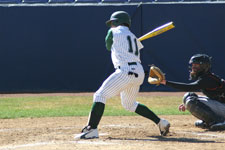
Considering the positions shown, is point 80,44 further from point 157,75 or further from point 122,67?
point 122,67

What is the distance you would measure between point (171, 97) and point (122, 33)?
664 cm

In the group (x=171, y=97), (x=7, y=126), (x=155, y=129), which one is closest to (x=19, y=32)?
(x=171, y=97)

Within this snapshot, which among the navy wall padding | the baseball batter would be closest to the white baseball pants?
the baseball batter

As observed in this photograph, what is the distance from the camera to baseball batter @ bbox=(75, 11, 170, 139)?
5.72 metres

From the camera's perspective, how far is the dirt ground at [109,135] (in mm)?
5301

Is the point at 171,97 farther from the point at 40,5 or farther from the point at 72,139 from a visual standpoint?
the point at 72,139

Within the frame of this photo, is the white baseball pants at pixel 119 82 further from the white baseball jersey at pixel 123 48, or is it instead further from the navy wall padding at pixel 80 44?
the navy wall padding at pixel 80 44

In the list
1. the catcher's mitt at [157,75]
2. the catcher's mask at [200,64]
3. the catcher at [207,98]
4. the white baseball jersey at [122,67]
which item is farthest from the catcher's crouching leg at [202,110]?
the white baseball jersey at [122,67]

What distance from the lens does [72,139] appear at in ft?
18.9

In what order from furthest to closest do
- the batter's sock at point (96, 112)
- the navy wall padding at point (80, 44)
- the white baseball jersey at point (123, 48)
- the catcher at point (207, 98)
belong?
the navy wall padding at point (80, 44), the catcher at point (207, 98), the white baseball jersey at point (123, 48), the batter's sock at point (96, 112)

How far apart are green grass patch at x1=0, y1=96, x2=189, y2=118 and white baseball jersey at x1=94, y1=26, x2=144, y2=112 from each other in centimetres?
300

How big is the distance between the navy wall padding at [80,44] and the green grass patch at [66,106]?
1.45 meters

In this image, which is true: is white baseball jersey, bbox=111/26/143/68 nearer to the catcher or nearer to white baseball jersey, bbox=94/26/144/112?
white baseball jersey, bbox=94/26/144/112

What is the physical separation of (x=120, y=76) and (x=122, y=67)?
0.14 metres
